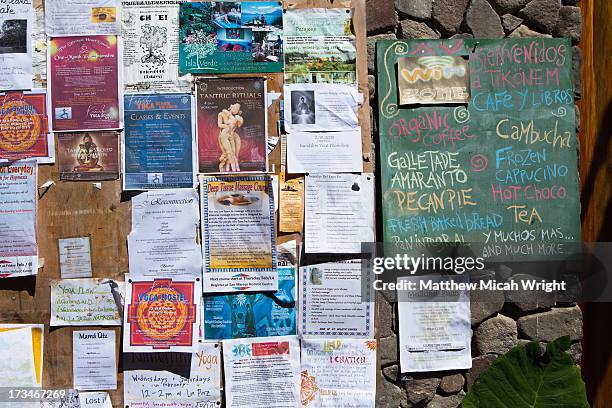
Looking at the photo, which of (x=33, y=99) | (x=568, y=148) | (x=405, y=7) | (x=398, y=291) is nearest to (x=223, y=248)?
(x=398, y=291)

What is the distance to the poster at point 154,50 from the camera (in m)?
3.13

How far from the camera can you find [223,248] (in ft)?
A: 10.3

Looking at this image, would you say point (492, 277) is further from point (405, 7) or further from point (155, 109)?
point (155, 109)

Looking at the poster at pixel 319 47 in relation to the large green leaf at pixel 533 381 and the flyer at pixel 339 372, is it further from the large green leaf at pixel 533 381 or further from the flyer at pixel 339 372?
the large green leaf at pixel 533 381

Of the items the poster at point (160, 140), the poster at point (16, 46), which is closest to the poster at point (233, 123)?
the poster at point (160, 140)

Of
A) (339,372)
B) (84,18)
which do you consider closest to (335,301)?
(339,372)

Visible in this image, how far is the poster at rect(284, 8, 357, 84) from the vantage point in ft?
10.3

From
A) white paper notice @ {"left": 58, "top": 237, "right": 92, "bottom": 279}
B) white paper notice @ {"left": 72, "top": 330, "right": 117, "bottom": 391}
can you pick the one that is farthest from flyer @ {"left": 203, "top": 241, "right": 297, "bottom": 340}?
white paper notice @ {"left": 58, "top": 237, "right": 92, "bottom": 279}

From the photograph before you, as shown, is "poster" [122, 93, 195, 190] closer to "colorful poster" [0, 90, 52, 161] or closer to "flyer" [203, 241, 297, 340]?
"colorful poster" [0, 90, 52, 161]

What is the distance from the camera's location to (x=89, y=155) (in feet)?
10.3

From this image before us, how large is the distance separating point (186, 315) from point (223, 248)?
0.39 m

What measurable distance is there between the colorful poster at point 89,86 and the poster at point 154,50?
80 mm

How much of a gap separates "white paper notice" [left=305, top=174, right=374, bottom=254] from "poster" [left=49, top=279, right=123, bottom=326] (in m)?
1.06

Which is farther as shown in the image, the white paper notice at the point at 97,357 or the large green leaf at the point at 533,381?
the white paper notice at the point at 97,357
